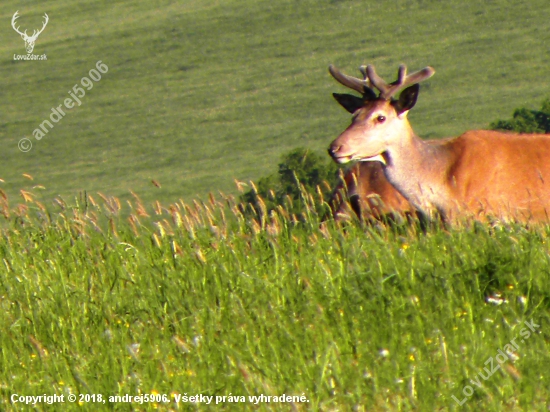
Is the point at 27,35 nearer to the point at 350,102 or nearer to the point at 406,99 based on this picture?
the point at 350,102

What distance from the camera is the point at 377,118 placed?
10.3 m

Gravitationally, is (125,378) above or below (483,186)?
below

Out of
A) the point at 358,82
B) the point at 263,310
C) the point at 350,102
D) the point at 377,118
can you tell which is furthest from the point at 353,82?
the point at 263,310

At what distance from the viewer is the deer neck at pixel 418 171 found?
10.0m

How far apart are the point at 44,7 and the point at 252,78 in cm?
3795

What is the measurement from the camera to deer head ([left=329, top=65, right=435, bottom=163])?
32.7 ft

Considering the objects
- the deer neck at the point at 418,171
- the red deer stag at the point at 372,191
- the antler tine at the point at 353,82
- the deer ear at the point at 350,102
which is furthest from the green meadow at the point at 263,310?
the deer ear at the point at 350,102

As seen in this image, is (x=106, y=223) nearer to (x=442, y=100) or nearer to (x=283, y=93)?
(x=442, y=100)

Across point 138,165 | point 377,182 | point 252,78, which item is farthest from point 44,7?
point 377,182

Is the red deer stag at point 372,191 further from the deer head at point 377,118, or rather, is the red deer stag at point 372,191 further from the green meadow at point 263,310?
the green meadow at point 263,310

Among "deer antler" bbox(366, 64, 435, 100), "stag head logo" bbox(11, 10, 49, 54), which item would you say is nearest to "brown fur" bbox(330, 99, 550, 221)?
"deer antler" bbox(366, 64, 435, 100)

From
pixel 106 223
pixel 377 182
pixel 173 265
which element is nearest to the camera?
pixel 173 265

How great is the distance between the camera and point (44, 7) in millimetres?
126562

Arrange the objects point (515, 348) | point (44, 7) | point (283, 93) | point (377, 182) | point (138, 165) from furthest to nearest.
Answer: point (44, 7), point (283, 93), point (138, 165), point (377, 182), point (515, 348)
